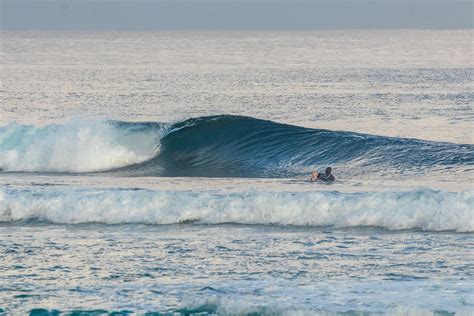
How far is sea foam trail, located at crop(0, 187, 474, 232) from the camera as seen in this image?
1978cm

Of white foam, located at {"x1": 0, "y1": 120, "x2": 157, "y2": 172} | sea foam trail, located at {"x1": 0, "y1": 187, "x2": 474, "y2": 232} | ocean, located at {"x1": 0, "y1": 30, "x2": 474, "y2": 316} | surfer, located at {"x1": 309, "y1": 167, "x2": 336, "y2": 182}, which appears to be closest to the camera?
ocean, located at {"x1": 0, "y1": 30, "x2": 474, "y2": 316}

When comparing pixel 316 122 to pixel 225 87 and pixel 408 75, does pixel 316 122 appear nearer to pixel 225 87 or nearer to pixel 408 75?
pixel 225 87

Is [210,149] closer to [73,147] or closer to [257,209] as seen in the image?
[73,147]

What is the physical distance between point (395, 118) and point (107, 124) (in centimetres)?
1102

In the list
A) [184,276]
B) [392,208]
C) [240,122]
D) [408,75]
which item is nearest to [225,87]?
[408,75]

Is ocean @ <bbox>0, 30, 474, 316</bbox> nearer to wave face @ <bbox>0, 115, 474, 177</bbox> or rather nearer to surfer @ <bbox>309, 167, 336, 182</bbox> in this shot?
wave face @ <bbox>0, 115, 474, 177</bbox>

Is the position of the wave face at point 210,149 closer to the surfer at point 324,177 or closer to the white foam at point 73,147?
the white foam at point 73,147

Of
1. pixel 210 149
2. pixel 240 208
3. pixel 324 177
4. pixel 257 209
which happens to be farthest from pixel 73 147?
pixel 257 209

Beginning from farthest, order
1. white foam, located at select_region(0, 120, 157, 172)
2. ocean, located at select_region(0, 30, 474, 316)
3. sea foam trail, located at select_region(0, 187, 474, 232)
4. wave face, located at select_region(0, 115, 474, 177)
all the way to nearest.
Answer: white foam, located at select_region(0, 120, 157, 172) → wave face, located at select_region(0, 115, 474, 177) → sea foam trail, located at select_region(0, 187, 474, 232) → ocean, located at select_region(0, 30, 474, 316)

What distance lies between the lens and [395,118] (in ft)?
132

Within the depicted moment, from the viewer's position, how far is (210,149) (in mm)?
32844

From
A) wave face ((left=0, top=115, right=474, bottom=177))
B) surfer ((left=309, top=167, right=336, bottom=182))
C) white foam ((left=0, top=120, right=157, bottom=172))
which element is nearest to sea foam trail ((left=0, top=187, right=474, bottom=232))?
surfer ((left=309, top=167, right=336, bottom=182))

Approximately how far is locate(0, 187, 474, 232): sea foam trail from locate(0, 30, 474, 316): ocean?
0.12 feet

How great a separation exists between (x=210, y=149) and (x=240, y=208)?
40.0ft
